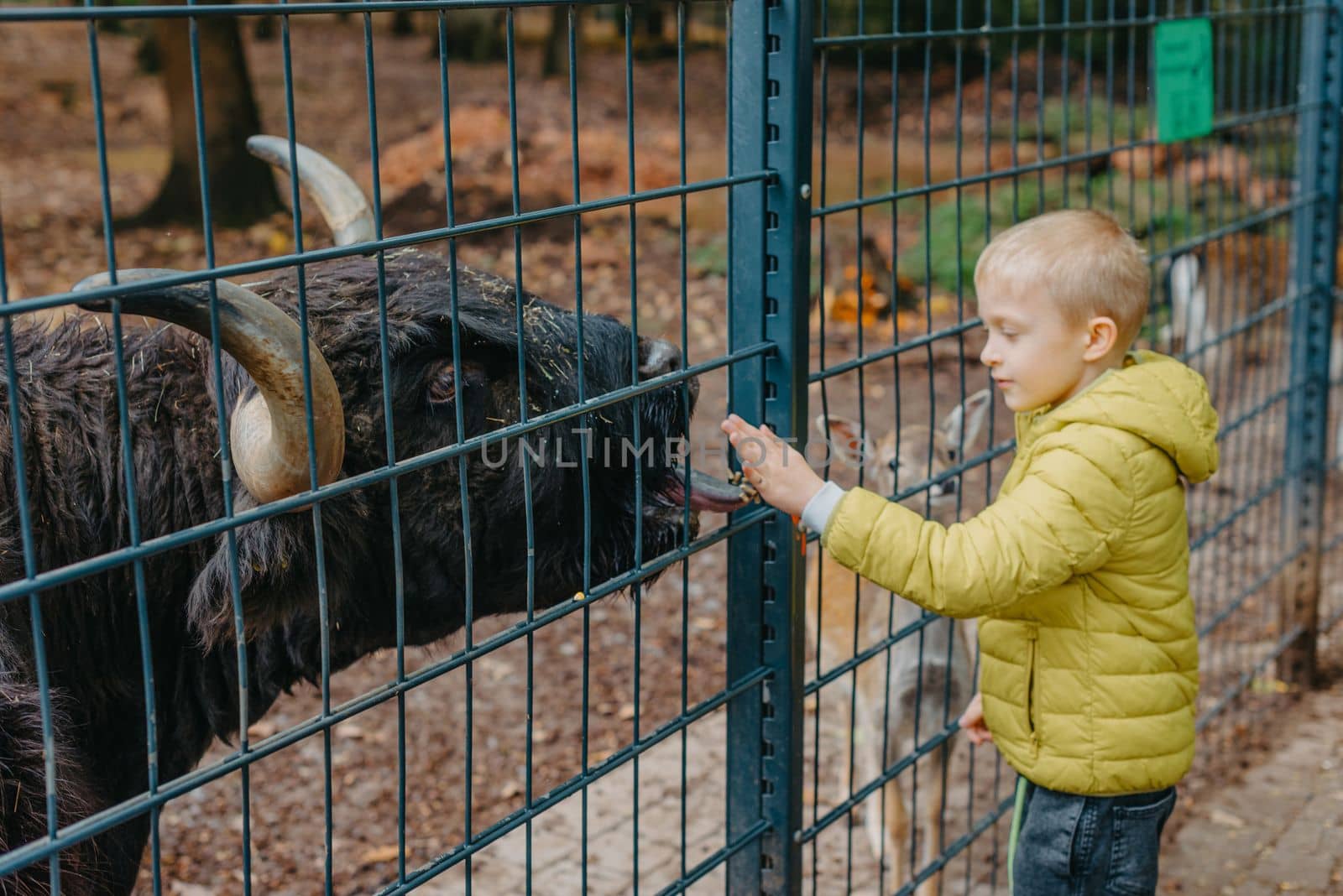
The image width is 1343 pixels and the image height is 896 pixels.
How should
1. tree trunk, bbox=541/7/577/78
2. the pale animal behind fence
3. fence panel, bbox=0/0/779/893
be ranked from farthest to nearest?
1. tree trunk, bbox=541/7/577/78
2. the pale animal behind fence
3. fence panel, bbox=0/0/779/893

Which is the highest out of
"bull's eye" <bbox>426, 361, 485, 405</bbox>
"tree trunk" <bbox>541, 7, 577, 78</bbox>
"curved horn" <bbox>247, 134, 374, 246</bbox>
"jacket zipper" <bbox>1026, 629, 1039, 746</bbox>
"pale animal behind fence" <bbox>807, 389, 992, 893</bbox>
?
"tree trunk" <bbox>541, 7, 577, 78</bbox>

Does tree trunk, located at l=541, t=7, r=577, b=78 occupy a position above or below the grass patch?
above

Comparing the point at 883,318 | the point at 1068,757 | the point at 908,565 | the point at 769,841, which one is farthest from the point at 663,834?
the point at 883,318

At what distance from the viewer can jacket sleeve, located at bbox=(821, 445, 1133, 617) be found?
2.60m

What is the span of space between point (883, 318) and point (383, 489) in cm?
914

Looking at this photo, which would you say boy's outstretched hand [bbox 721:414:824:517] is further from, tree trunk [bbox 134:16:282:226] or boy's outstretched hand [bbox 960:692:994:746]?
tree trunk [bbox 134:16:282:226]

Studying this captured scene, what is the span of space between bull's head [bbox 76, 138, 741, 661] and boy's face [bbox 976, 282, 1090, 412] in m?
0.62

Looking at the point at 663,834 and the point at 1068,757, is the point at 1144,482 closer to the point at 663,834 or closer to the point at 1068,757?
the point at 1068,757

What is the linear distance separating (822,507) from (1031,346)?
56 centimetres

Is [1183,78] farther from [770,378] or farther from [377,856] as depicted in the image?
[377,856]

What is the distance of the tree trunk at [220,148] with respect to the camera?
1438 centimetres

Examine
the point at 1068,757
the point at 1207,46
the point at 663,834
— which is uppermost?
the point at 1207,46

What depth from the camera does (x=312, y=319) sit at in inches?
113

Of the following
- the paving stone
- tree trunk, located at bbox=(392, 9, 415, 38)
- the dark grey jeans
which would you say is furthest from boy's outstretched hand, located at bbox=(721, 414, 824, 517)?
tree trunk, located at bbox=(392, 9, 415, 38)
